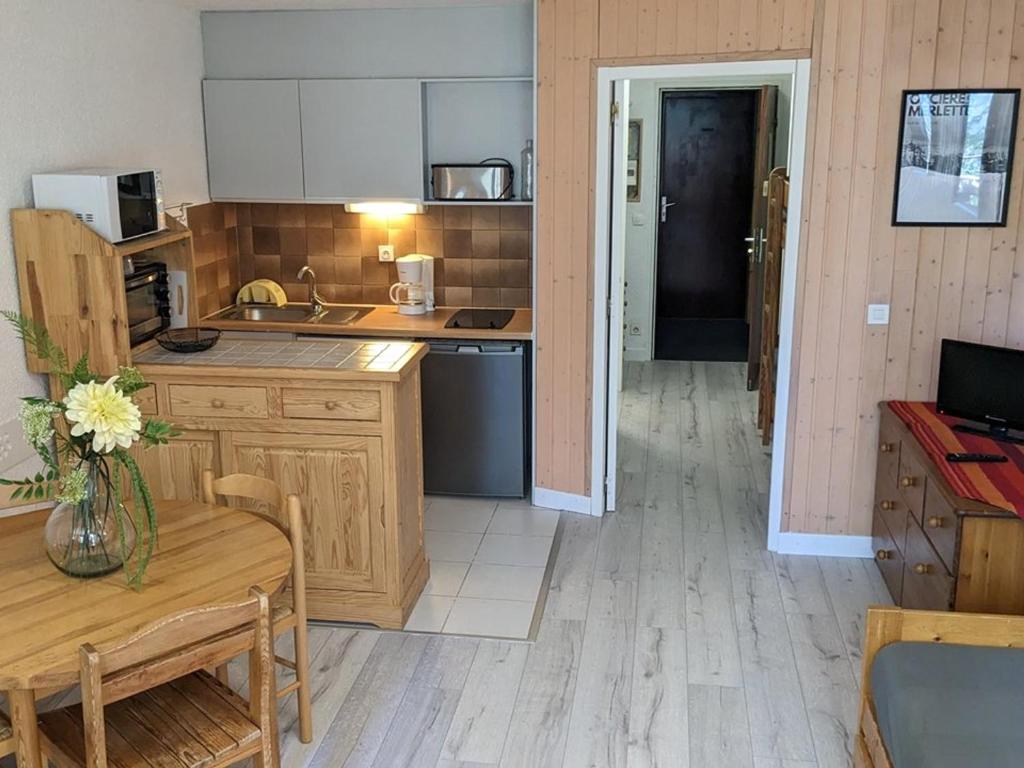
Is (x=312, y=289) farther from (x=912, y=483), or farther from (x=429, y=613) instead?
(x=912, y=483)

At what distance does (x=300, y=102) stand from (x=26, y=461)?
2245mm

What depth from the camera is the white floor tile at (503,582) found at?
13.4 ft

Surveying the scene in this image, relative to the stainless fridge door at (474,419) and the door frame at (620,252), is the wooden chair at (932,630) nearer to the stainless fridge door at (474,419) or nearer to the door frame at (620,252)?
the door frame at (620,252)

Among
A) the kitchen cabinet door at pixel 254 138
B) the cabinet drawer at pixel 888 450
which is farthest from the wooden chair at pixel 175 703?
the kitchen cabinet door at pixel 254 138

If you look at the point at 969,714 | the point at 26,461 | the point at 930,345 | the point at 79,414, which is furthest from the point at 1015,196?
the point at 26,461

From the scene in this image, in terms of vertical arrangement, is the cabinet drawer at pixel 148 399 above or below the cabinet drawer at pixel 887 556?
above

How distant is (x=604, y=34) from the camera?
173 inches

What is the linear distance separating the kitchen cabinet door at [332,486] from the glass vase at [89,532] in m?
1.08

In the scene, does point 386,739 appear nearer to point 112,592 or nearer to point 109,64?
point 112,592

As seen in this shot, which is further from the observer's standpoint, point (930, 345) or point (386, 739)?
point (930, 345)

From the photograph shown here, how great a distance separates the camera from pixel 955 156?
405 centimetres

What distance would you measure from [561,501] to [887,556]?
1.55 meters

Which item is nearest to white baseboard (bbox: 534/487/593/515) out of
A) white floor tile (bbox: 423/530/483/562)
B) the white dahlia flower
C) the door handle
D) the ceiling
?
white floor tile (bbox: 423/530/483/562)

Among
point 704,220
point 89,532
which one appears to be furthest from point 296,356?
point 704,220
